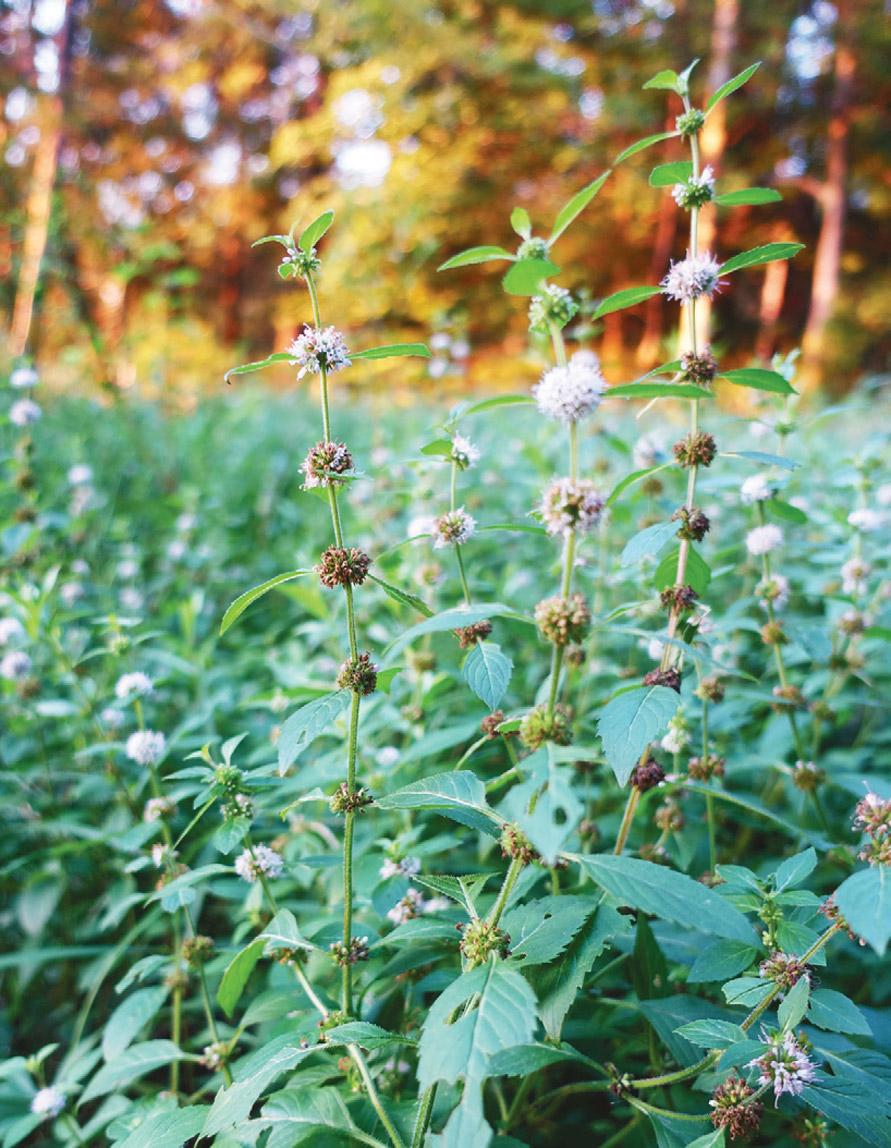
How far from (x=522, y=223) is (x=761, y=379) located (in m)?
0.39

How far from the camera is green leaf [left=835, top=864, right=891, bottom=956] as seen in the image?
76 centimetres

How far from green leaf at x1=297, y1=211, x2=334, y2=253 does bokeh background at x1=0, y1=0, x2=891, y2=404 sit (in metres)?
5.65

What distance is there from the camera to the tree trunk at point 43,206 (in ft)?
17.5

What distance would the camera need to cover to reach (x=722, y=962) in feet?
3.48

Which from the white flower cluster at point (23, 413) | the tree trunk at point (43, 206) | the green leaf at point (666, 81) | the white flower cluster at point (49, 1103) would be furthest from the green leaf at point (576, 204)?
the tree trunk at point (43, 206)

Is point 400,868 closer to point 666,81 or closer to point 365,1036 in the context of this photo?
point 365,1036

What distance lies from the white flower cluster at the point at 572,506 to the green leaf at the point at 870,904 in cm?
49

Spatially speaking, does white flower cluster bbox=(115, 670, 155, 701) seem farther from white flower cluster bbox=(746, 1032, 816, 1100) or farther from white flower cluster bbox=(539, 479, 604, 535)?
white flower cluster bbox=(746, 1032, 816, 1100)

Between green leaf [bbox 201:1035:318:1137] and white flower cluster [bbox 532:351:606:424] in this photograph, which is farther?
green leaf [bbox 201:1035:318:1137]

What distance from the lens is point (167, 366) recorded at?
23.6 ft

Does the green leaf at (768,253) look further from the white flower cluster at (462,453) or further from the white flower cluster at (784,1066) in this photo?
the white flower cluster at (784,1066)

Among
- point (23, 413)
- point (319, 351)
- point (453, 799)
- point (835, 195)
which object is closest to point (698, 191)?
point (319, 351)

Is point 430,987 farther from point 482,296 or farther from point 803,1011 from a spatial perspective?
point 482,296

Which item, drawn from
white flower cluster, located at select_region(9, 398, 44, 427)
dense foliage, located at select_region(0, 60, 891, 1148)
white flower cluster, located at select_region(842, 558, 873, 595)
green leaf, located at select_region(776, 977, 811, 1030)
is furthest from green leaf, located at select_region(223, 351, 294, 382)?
white flower cluster, located at select_region(9, 398, 44, 427)
